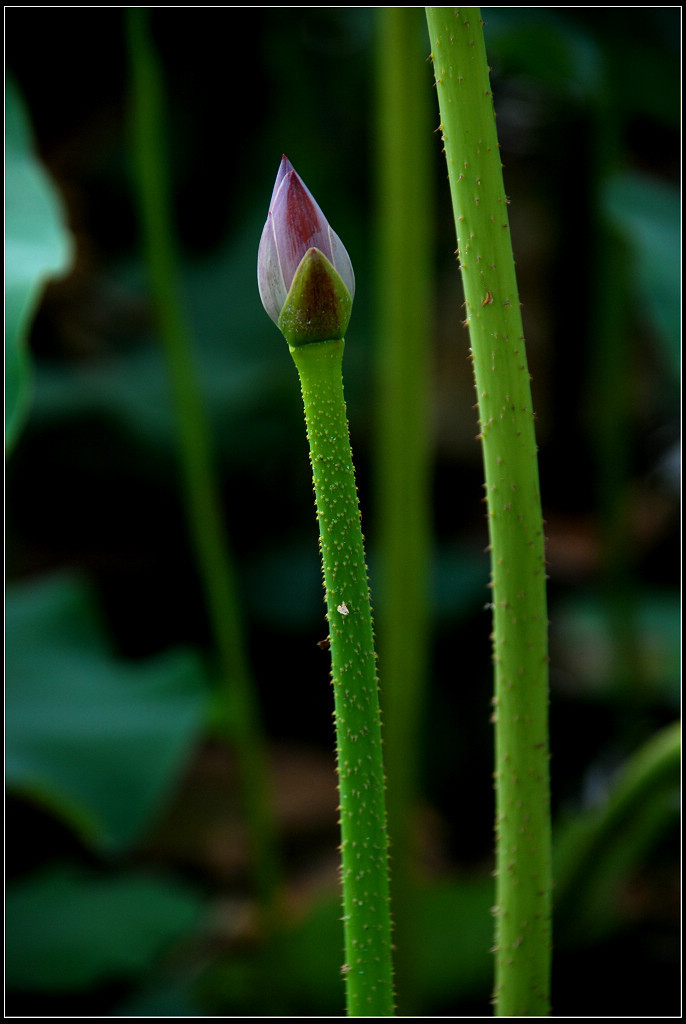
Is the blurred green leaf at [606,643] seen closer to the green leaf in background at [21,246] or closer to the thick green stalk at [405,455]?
the thick green stalk at [405,455]

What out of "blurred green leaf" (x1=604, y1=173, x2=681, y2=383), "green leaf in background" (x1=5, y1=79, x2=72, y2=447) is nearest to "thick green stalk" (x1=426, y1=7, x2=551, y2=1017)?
"green leaf in background" (x1=5, y1=79, x2=72, y2=447)

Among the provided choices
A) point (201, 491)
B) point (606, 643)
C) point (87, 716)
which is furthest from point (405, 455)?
point (606, 643)

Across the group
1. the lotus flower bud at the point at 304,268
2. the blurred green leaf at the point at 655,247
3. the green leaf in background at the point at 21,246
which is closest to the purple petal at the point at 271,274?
the lotus flower bud at the point at 304,268

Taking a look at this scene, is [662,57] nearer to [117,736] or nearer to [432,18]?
[117,736]

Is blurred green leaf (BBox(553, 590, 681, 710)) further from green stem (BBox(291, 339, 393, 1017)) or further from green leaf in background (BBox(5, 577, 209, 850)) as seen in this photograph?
green stem (BBox(291, 339, 393, 1017))

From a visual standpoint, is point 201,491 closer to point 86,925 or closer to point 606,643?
point 86,925

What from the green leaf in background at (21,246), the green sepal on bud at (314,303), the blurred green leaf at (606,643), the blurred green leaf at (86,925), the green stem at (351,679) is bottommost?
the blurred green leaf at (86,925)
